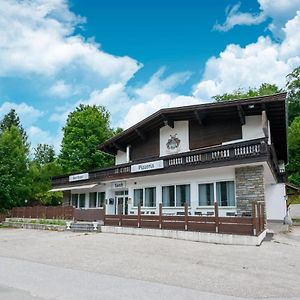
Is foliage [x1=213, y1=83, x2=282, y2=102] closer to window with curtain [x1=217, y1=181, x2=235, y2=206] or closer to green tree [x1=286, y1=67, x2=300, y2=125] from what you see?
green tree [x1=286, y1=67, x2=300, y2=125]

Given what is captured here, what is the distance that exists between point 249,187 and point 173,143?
7346 mm

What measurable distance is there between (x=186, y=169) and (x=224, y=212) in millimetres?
2961

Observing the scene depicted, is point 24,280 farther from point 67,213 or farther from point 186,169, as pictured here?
point 67,213

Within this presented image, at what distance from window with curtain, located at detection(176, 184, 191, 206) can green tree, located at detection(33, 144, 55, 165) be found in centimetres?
3647

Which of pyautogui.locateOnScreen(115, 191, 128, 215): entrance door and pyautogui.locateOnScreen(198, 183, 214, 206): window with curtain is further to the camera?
pyautogui.locateOnScreen(115, 191, 128, 215): entrance door

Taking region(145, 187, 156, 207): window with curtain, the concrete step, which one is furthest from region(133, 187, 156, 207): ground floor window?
the concrete step

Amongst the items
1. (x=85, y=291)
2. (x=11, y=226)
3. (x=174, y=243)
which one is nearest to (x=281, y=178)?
(x=174, y=243)

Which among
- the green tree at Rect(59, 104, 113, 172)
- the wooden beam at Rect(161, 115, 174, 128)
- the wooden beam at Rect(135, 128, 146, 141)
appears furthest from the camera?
the green tree at Rect(59, 104, 113, 172)

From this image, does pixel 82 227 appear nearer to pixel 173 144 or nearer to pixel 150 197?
pixel 150 197

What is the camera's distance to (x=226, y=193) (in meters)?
17.5

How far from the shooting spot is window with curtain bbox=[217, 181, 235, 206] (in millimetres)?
17188

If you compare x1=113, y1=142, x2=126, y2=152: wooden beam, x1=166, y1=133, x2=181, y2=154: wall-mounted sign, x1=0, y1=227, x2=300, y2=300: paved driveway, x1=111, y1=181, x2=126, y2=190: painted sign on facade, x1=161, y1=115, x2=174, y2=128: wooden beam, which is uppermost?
x1=161, y1=115, x2=174, y2=128: wooden beam

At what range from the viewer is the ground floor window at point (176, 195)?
19.3 m

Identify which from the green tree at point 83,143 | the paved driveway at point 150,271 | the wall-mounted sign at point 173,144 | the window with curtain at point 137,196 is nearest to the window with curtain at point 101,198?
the window with curtain at point 137,196
